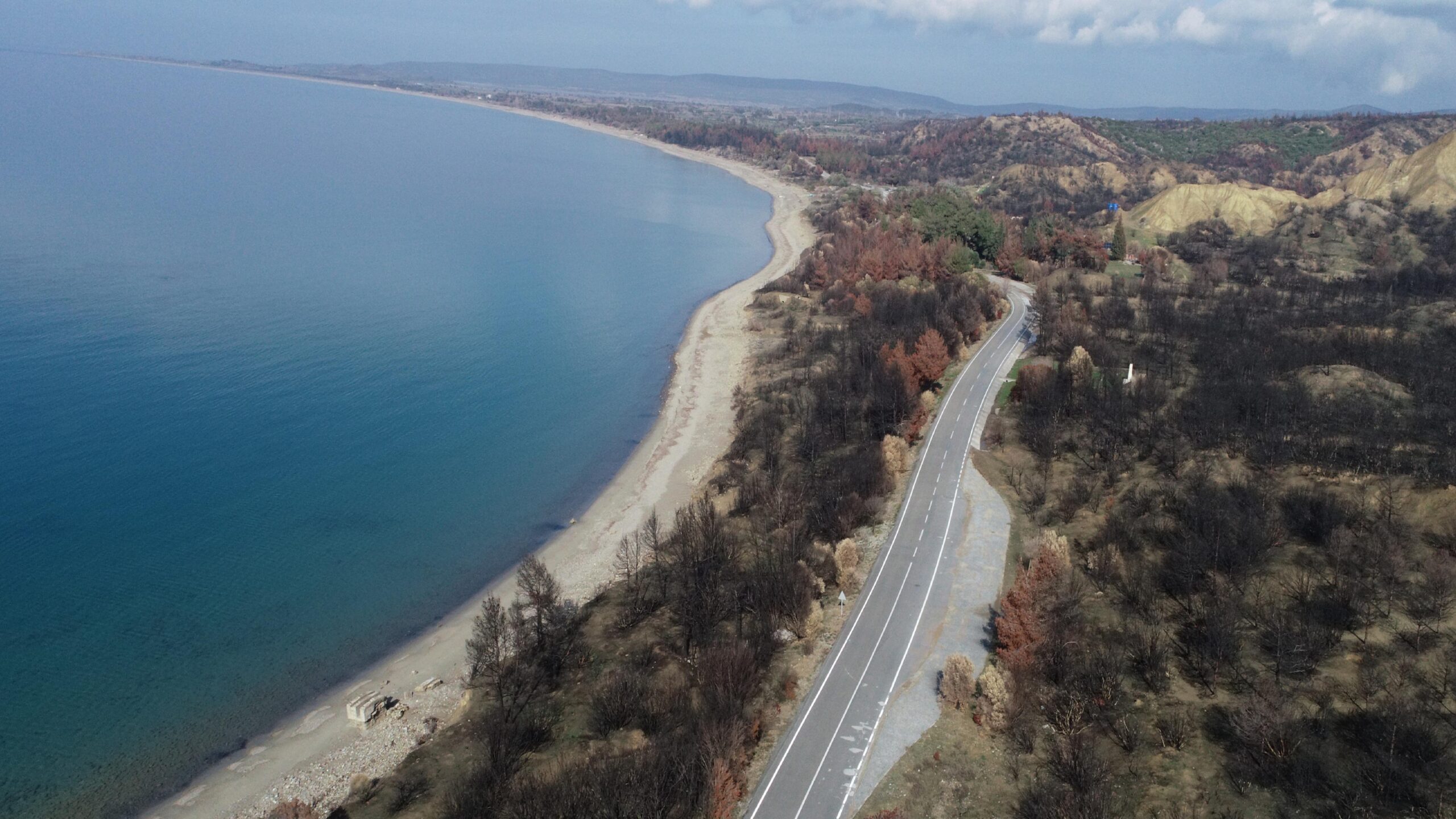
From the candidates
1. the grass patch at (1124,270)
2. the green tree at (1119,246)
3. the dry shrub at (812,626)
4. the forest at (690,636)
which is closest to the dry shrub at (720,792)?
the forest at (690,636)

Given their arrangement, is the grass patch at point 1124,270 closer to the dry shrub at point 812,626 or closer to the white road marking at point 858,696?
the white road marking at point 858,696

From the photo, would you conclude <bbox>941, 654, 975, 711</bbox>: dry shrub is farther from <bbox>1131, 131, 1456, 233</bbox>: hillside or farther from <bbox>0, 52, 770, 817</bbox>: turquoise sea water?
<bbox>1131, 131, 1456, 233</bbox>: hillside

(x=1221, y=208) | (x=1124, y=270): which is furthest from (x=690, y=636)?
(x=1221, y=208)

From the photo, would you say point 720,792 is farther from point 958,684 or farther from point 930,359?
point 930,359

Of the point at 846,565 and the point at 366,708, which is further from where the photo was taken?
the point at 846,565

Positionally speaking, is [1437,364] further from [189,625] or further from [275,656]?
[189,625]

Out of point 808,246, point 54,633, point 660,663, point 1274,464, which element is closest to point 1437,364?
point 1274,464
